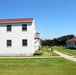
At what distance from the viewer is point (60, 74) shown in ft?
40.1

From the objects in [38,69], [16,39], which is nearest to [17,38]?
[16,39]

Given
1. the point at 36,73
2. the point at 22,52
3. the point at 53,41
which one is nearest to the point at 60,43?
the point at 53,41

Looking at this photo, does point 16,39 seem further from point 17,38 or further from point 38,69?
point 38,69

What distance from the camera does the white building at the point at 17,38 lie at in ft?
98.1

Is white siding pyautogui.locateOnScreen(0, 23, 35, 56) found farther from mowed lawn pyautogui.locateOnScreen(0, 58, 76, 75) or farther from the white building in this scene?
mowed lawn pyautogui.locateOnScreen(0, 58, 76, 75)

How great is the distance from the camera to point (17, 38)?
3027 cm

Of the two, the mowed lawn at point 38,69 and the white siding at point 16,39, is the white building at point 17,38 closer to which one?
the white siding at point 16,39

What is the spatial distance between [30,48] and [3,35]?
210 inches

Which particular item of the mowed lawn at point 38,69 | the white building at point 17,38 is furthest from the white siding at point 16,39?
the mowed lawn at point 38,69

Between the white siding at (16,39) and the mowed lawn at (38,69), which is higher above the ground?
the white siding at (16,39)

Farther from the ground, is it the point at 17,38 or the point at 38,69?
the point at 17,38

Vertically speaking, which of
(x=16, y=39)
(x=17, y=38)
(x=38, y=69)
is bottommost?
(x=38, y=69)

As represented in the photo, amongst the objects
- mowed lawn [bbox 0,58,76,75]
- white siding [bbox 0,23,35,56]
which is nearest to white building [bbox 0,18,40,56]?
white siding [bbox 0,23,35,56]

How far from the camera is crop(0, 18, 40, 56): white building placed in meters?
29.9
